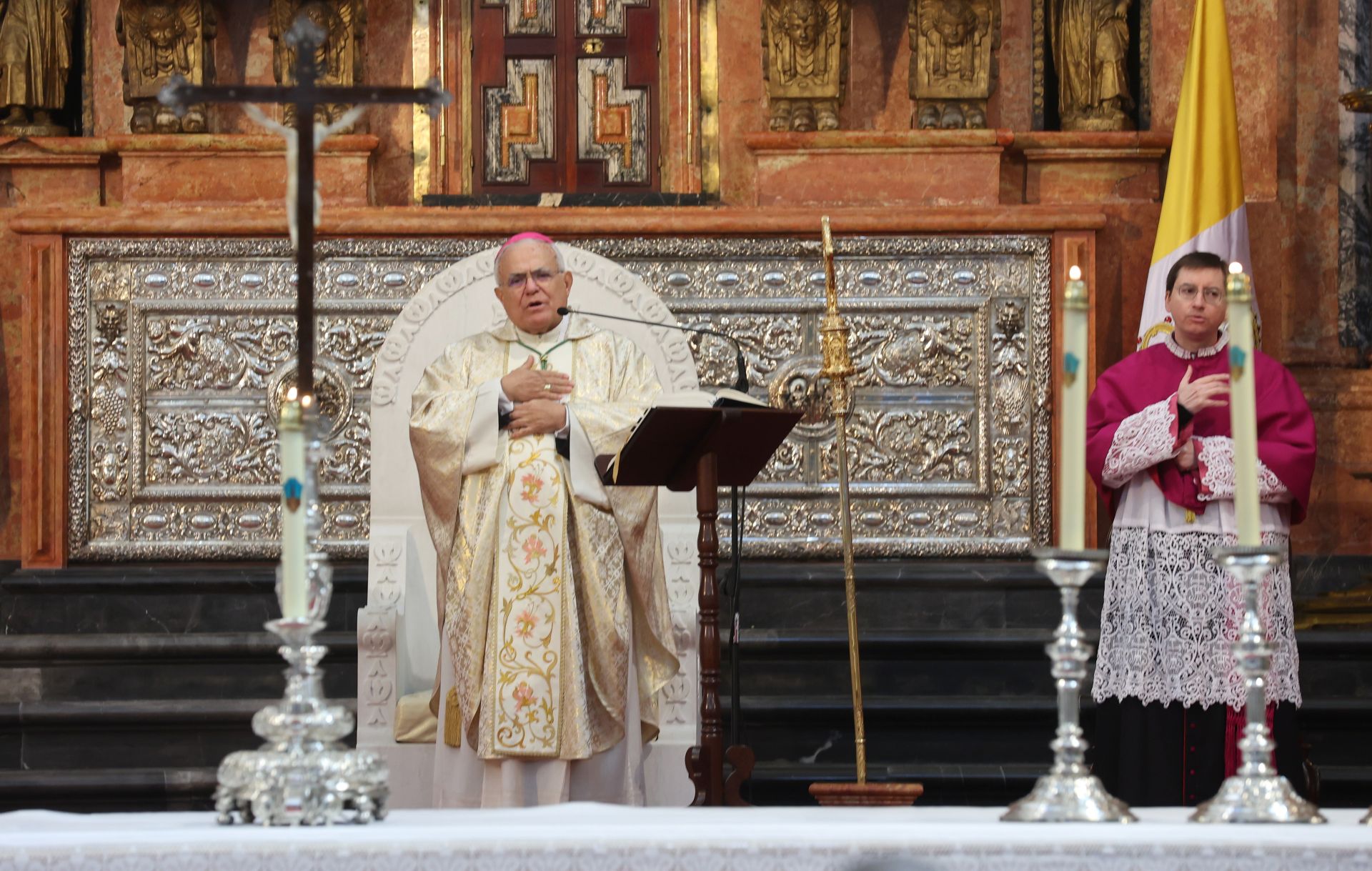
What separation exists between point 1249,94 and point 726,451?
14.0 feet

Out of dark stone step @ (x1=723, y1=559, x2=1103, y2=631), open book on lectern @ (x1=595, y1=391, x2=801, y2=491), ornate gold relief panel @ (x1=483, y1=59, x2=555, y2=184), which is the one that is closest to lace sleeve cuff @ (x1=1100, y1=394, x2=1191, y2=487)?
open book on lectern @ (x1=595, y1=391, x2=801, y2=491)

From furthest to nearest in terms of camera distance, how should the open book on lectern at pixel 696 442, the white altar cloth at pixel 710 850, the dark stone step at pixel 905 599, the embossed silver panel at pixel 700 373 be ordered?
the embossed silver panel at pixel 700 373, the dark stone step at pixel 905 599, the open book on lectern at pixel 696 442, the white altar cloth at pixel 710 850

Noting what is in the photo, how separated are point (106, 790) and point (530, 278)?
6.94 ft

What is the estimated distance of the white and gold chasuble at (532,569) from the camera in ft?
18.2

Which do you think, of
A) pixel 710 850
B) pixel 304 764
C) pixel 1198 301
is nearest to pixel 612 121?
pixel 1198 301

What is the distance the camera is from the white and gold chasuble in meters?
5.54

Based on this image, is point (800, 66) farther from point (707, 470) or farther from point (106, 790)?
point (106, 790)

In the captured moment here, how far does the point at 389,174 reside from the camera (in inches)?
341

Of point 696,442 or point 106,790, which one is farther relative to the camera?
point 106,790

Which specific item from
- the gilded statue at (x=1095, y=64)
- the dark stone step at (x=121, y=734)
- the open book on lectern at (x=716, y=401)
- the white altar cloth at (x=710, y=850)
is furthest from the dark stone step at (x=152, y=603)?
the white altar cloth at (x=710, y=850)

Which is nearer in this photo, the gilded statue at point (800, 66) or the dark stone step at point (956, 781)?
the dark stone step at point (956, 781)

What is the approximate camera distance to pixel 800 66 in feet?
27.6

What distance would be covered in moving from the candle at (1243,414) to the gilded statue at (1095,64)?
574 centimetres

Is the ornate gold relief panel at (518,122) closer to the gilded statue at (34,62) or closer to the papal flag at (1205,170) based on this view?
the gilded statue at (34,62)
